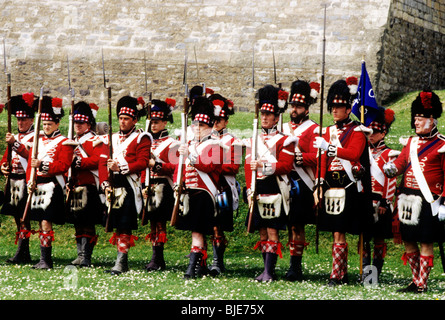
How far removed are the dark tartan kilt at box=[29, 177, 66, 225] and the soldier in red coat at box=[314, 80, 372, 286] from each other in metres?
3.15

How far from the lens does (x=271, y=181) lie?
898 cm

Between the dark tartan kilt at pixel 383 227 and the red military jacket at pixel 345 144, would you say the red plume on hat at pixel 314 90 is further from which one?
→ the dark tartan kilt at pixel 383 227

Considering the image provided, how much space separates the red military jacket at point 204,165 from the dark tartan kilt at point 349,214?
1.25 meters

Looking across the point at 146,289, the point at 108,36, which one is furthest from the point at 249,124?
the point at 146,289

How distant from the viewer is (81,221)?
10125 millimetres

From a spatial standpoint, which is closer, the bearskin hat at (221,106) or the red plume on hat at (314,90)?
the bearskin hat at (221,106)

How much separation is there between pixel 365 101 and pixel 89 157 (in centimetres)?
341

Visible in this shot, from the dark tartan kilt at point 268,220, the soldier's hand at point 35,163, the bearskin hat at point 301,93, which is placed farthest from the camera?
the soldier's hand at point 35,163

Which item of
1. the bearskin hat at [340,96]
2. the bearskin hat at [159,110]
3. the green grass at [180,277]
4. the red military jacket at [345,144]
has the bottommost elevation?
the green grass at [180,277]

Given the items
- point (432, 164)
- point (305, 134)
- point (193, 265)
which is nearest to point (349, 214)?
point (432, 164)

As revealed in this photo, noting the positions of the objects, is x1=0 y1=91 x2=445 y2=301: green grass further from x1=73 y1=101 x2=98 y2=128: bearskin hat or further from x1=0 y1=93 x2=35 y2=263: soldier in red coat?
x1=73 y1=101 x2=98 y2=128: bearskin hat

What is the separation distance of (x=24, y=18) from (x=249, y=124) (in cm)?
1020

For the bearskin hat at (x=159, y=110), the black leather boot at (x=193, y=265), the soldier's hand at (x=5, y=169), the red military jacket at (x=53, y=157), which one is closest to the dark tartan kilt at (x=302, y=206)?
the black leather boot at (x=193, y=265)

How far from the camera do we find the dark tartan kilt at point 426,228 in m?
8.15
